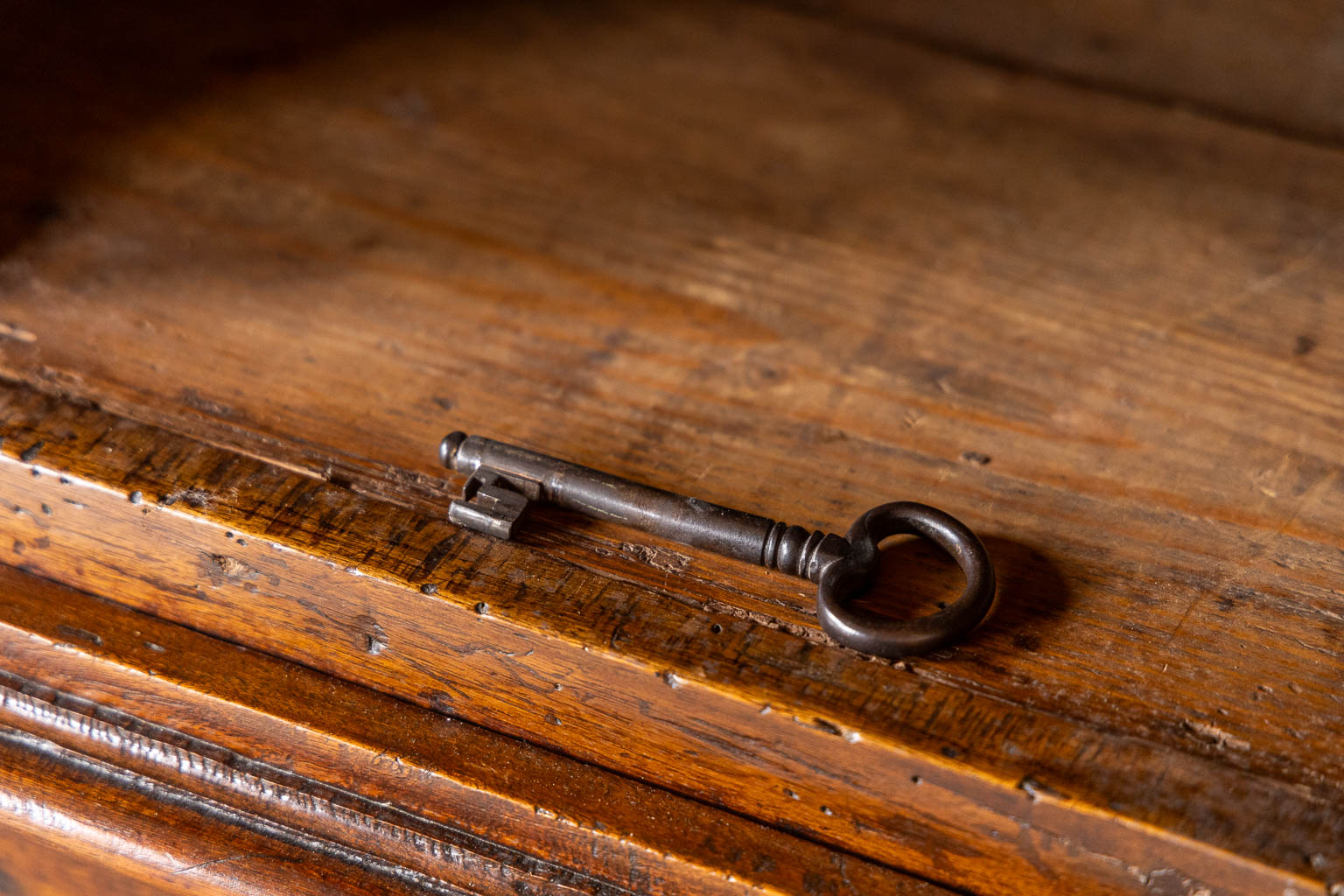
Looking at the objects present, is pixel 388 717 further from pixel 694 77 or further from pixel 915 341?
pixel 694 77

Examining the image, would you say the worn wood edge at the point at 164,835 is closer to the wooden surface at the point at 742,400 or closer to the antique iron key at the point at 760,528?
the wooden surface at the point at 742,400

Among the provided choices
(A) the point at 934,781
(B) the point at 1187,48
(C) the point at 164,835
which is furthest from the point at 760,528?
(B) the point at 1187,48

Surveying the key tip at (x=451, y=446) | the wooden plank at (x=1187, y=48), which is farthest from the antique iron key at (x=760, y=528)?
the wooden plank at (x=1187, y=48)

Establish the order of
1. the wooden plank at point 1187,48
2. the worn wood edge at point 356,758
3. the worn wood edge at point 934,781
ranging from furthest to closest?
the wooden plank at point 1187,48 < the worn wood edge at point 356,758 < the worn wood edge at point 934,781

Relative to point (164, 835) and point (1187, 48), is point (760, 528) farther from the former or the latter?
point (1187, 48)

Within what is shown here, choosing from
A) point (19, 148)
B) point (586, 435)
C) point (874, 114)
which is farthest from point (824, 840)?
point (19, 148)

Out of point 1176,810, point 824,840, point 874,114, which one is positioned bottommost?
point 824,840

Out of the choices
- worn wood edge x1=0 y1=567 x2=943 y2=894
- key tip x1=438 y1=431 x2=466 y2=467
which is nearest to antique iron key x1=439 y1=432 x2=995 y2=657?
key tip x1=438 y1=431 x2=466 y2=467
